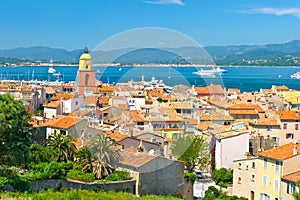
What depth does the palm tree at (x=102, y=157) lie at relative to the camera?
421 inches

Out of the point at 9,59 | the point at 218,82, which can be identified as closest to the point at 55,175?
the point at 218,82

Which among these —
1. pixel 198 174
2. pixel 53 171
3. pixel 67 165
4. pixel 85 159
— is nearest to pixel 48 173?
pixel 53 171

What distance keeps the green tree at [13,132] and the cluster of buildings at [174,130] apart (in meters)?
1.65

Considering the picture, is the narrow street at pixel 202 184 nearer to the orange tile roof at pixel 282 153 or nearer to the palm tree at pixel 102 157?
the orange tile roof at pixel 282 153

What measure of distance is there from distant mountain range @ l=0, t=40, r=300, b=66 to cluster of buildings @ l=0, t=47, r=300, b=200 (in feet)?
1.93

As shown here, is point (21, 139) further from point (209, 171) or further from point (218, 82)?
point (209, 171)

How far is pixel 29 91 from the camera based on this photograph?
28.2 metres

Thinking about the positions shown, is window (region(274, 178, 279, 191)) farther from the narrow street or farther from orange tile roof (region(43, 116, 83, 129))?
orange tile roof (region(43, 116, 83, 129))

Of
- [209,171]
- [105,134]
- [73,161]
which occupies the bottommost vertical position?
[209,171]

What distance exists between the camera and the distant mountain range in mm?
8383

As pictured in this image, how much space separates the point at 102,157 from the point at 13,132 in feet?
8.22

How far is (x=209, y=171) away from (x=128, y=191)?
733cm

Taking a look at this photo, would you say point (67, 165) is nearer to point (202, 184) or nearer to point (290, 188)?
point (202, 184)

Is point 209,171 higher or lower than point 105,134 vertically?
lower
